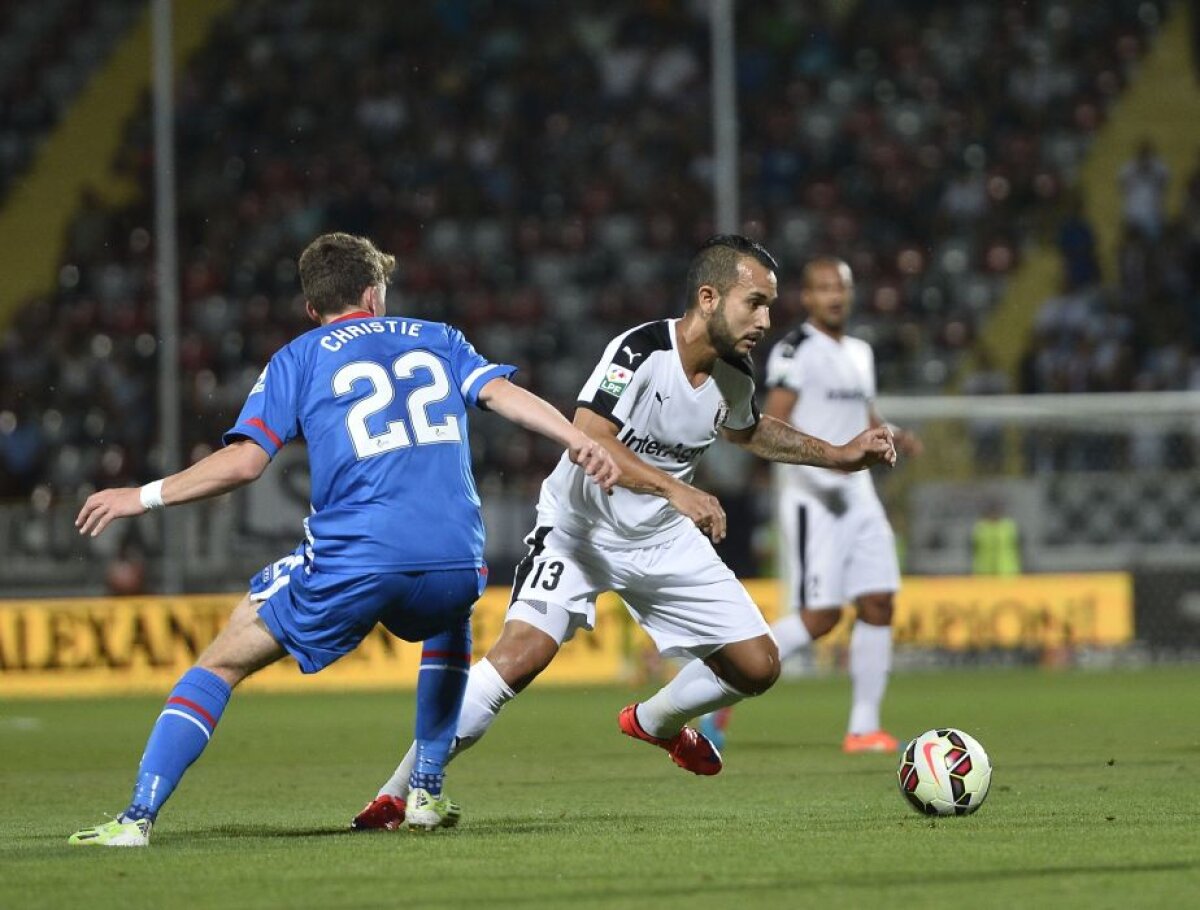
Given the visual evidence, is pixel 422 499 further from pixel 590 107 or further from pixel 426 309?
pixel 590 107

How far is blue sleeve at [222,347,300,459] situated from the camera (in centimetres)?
653

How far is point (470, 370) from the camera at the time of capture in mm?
6734

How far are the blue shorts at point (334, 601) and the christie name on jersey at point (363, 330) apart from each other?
65 cm

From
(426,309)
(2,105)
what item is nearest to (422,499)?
(426,309)

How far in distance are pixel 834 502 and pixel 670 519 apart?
3340mm

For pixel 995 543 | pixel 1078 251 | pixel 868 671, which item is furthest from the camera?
pixel 1078 251

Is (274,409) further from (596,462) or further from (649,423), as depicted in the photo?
(649,423)

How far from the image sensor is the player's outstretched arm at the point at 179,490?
20.5 ft

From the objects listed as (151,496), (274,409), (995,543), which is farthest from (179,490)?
(995,543)

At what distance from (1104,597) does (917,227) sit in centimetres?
613

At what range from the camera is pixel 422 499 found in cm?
665

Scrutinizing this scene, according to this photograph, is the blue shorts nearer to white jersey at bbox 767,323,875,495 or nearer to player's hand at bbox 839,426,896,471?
player's hand at bbox 839,426,896,471

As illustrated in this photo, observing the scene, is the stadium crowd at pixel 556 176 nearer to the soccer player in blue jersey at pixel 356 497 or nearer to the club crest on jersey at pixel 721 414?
the club crest on jersey at pixel 721 414

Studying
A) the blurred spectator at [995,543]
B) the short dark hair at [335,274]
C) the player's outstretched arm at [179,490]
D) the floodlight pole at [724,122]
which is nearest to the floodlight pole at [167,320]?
the floodlight pole at [724,122]
